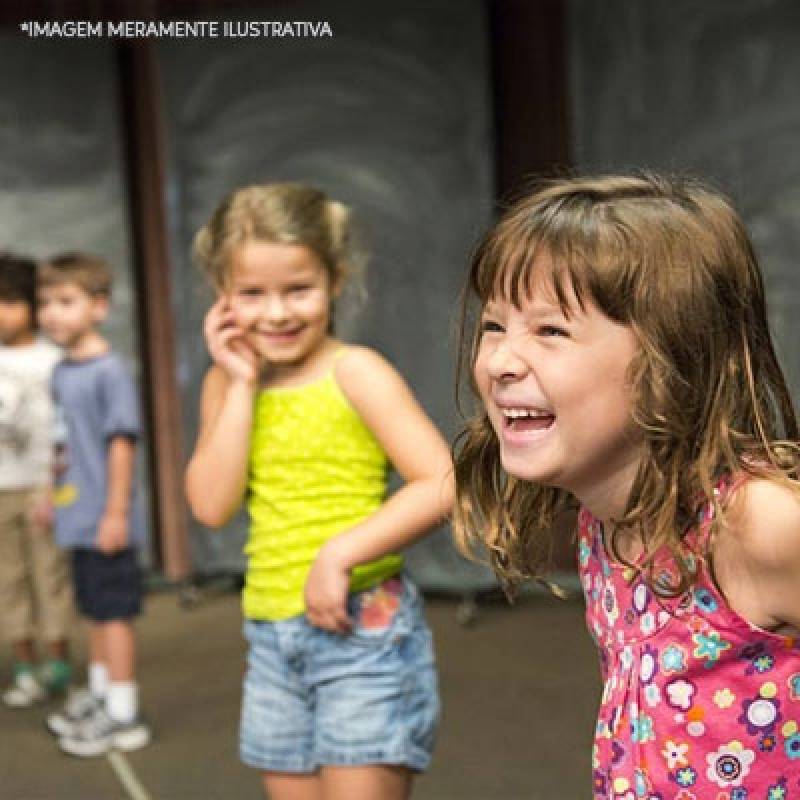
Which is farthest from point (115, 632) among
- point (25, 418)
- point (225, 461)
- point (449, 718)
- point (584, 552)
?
point (584, 552)

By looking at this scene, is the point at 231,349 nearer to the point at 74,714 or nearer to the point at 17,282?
the point at 74,714

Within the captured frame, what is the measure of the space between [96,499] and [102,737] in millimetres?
665

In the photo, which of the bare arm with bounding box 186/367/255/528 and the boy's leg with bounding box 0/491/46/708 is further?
the boy's leg with bounding box 0/491/46/708

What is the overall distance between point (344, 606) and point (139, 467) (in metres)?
4.58

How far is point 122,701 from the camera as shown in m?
4.30

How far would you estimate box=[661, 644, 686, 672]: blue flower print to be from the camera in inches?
63.4

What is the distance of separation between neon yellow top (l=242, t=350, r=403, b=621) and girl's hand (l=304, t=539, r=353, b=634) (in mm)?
112

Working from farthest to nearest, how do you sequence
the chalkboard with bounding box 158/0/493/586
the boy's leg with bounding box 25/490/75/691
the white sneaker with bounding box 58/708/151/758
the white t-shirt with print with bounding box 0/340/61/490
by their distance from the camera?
the chalkboard with bounding box 158/0/493/586, the boy's leg with bounding box 25/490/75/691, the white t-shirt with print with bounding box 0/340/61/490, the white sneaker with bounding box 58/708/151/758

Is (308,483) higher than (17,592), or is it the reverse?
(308,483)

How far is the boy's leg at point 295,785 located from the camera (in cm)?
254

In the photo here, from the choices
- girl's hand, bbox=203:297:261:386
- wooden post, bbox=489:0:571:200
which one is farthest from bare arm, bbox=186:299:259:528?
wooden post, bbox=489:0:571:200

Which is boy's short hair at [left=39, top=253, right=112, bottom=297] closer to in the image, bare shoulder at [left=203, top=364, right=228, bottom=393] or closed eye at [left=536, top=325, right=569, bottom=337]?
bare shoulder at [left=203, top=364, right=228, bottom=393]

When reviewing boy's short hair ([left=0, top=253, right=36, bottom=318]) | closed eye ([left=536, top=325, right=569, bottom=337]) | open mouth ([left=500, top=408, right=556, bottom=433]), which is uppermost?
boy's short hair ([left=0, top=253, right=36, bottom=318])

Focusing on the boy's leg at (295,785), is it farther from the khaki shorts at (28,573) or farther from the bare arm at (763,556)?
the khaki shorts at (28,573)
